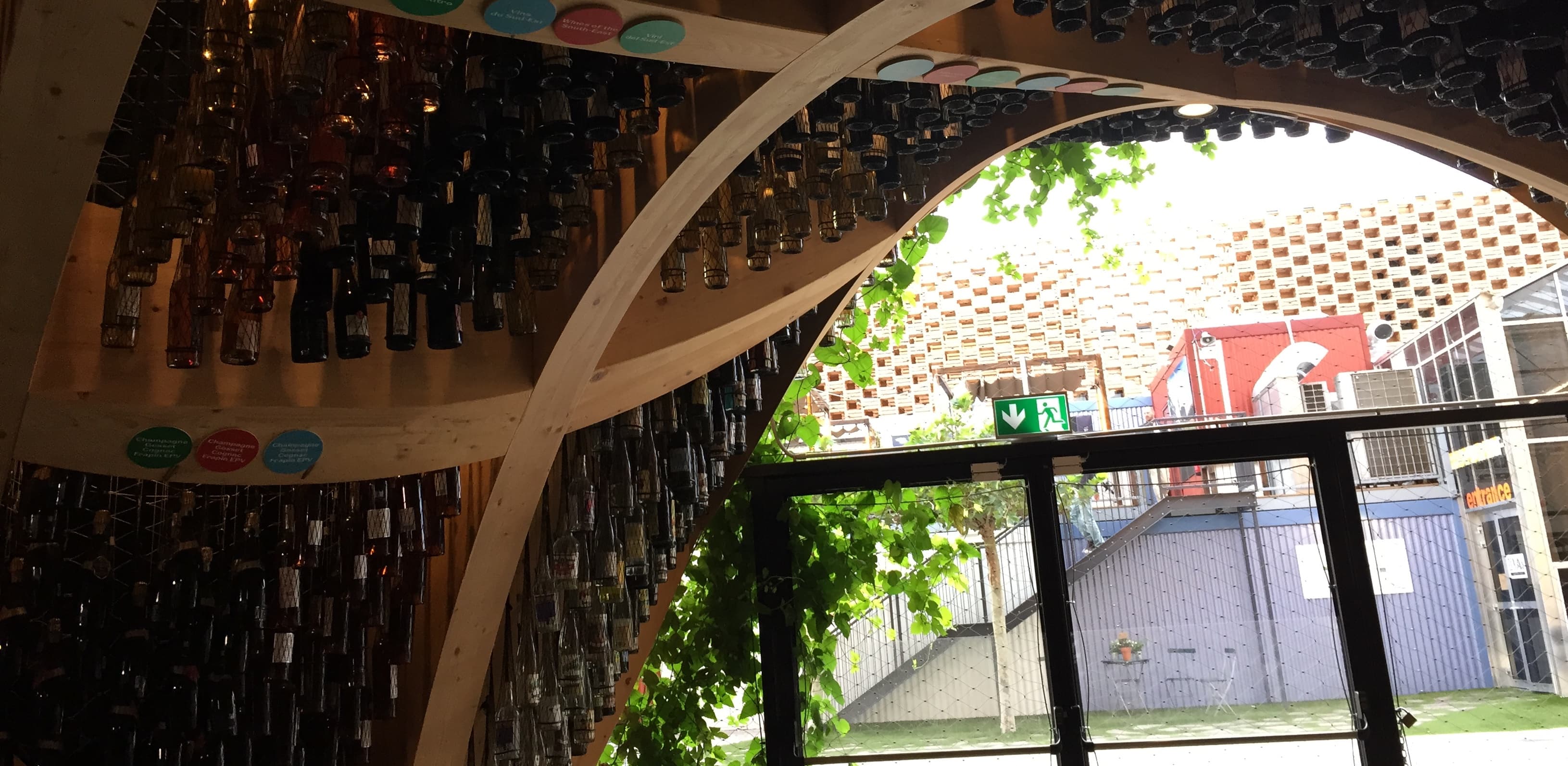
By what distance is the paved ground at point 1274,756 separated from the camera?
11.2 feet

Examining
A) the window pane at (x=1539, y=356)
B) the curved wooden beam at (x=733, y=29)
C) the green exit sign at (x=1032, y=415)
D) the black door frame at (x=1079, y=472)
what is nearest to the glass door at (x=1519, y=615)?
the black door frame at (x=1079, y=472)

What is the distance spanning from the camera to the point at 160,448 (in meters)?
1.36

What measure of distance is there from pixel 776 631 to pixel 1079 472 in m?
1.15

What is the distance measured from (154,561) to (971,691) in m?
2.56

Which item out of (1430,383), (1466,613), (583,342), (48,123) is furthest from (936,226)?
(1430,383)

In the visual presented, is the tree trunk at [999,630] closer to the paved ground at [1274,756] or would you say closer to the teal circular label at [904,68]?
the paved ground at [1274,756]

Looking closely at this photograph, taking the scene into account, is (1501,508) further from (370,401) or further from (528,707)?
(370,401)

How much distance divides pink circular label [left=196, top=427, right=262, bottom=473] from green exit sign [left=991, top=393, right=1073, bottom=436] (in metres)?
2.71

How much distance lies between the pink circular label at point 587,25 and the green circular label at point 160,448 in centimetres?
70

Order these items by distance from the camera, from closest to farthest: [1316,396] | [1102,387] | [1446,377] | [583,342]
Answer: [583,342] < [1446,377] < [1316,396] < [1102,387]

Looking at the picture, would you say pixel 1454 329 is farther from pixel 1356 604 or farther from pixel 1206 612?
pixel 1206 612

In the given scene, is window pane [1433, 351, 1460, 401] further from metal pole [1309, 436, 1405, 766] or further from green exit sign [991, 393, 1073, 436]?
green exit sign [991, 393, 1073, 436]

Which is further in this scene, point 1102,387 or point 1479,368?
point 1102,387

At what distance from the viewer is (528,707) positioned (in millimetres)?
2271
